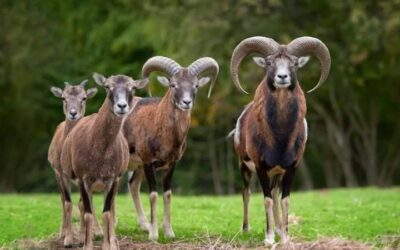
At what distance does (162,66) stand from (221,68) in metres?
17.3

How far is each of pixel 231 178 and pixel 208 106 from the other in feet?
21.7

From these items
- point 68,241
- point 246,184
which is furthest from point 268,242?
point 68,241

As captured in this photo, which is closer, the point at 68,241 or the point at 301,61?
the point at 301,61

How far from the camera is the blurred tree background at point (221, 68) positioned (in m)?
32.0

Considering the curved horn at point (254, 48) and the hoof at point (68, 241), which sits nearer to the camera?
the curved horn at point (254, 48)

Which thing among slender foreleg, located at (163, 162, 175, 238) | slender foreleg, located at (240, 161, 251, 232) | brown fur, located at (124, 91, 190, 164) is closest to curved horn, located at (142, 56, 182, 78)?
brown fur, located at (124, 91, 190, 164)

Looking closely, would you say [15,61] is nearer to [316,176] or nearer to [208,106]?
[208,106]

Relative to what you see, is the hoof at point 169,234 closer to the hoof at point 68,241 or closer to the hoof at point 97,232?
the hoof at point 97,232

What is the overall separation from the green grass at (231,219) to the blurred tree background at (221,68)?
9.46m

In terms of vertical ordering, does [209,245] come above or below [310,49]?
below

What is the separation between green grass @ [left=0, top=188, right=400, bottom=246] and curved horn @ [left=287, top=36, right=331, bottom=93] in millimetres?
2679

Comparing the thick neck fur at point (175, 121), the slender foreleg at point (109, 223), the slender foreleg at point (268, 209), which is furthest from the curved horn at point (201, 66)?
the slender foreleg at point (109, 223)

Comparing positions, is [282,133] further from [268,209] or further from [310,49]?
[310,49]

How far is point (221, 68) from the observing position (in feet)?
106
